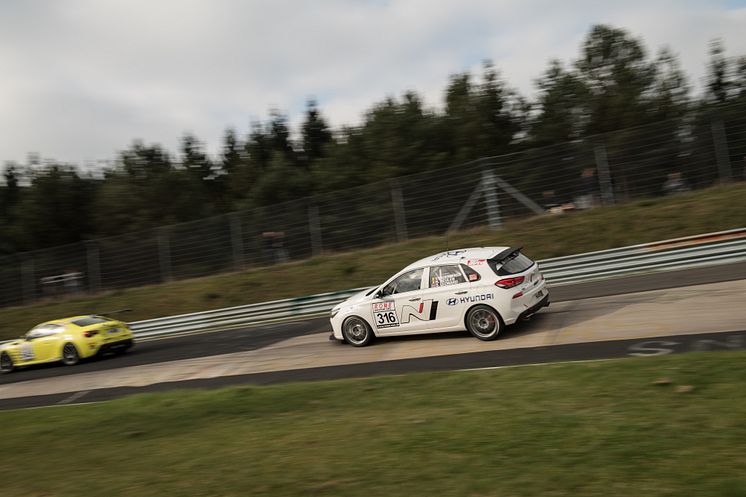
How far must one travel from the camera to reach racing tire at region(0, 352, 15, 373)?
16.1 meters

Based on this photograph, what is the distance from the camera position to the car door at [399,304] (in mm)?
10875

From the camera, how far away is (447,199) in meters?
21.0

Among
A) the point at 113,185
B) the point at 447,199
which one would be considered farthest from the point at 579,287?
the point at 113,185

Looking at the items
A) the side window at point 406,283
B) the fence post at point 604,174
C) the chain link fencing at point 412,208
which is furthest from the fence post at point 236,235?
the side window at point 406,283

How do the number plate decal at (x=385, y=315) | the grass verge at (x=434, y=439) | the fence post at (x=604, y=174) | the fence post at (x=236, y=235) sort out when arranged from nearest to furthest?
the grass verge at (x=434, y=439), the number plate decal at (x=385, y=315), the fence post at (x=604, y=174), the fence post at (x=236, y=235)

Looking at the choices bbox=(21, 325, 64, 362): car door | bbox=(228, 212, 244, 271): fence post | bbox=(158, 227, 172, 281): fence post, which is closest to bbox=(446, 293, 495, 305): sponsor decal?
bbox=(21, 325, 64, 362): car door

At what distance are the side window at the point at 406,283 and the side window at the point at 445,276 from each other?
275 millimetres

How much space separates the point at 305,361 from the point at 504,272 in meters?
3.96

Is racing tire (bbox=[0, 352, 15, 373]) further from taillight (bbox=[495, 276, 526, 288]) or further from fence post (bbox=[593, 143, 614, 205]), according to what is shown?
fence post (bbox=[593, 143, 614, 205])

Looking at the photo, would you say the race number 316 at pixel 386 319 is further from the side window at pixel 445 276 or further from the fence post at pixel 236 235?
the fence post at pixel 236 235

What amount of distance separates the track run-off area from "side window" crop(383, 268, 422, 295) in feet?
3.39

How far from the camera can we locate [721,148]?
61.3ft

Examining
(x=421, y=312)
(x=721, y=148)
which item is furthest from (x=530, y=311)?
(x=721, y=148)

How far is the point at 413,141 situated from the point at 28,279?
20.0m
